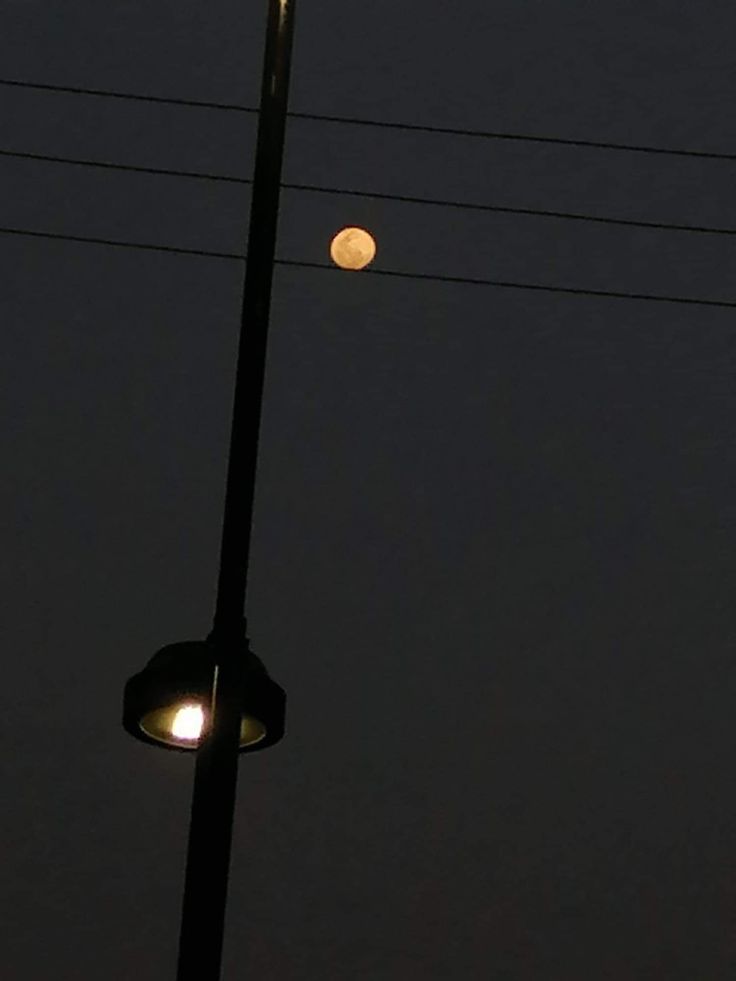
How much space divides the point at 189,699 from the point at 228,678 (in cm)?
21

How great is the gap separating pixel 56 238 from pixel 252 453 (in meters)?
7.87

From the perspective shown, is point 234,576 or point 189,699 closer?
point 234,576

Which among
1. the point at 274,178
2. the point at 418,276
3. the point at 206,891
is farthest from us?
the point at 418,276

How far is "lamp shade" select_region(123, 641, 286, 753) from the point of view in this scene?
390cm

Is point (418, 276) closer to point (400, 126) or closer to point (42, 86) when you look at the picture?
point (400, 126)

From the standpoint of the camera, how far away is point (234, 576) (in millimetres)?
3768

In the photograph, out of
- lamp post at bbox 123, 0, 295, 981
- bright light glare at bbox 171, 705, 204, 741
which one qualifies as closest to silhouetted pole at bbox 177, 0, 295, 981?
lamp post at bbox 123, 0, 295, 981

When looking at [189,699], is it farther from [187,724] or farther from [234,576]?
[234,576]

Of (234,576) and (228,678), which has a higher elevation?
(234,576)

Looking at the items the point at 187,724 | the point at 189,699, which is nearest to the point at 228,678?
the point at 189,699

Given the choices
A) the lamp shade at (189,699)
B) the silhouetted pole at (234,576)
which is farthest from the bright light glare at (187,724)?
the silhouetted pole at (234,576)

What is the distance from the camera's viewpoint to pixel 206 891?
11.3ft

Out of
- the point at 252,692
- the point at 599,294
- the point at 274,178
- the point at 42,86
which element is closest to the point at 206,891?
the point at 252,692

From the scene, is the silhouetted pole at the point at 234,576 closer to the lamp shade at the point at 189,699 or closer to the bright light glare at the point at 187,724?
the lamp shade at the point at 189,699
